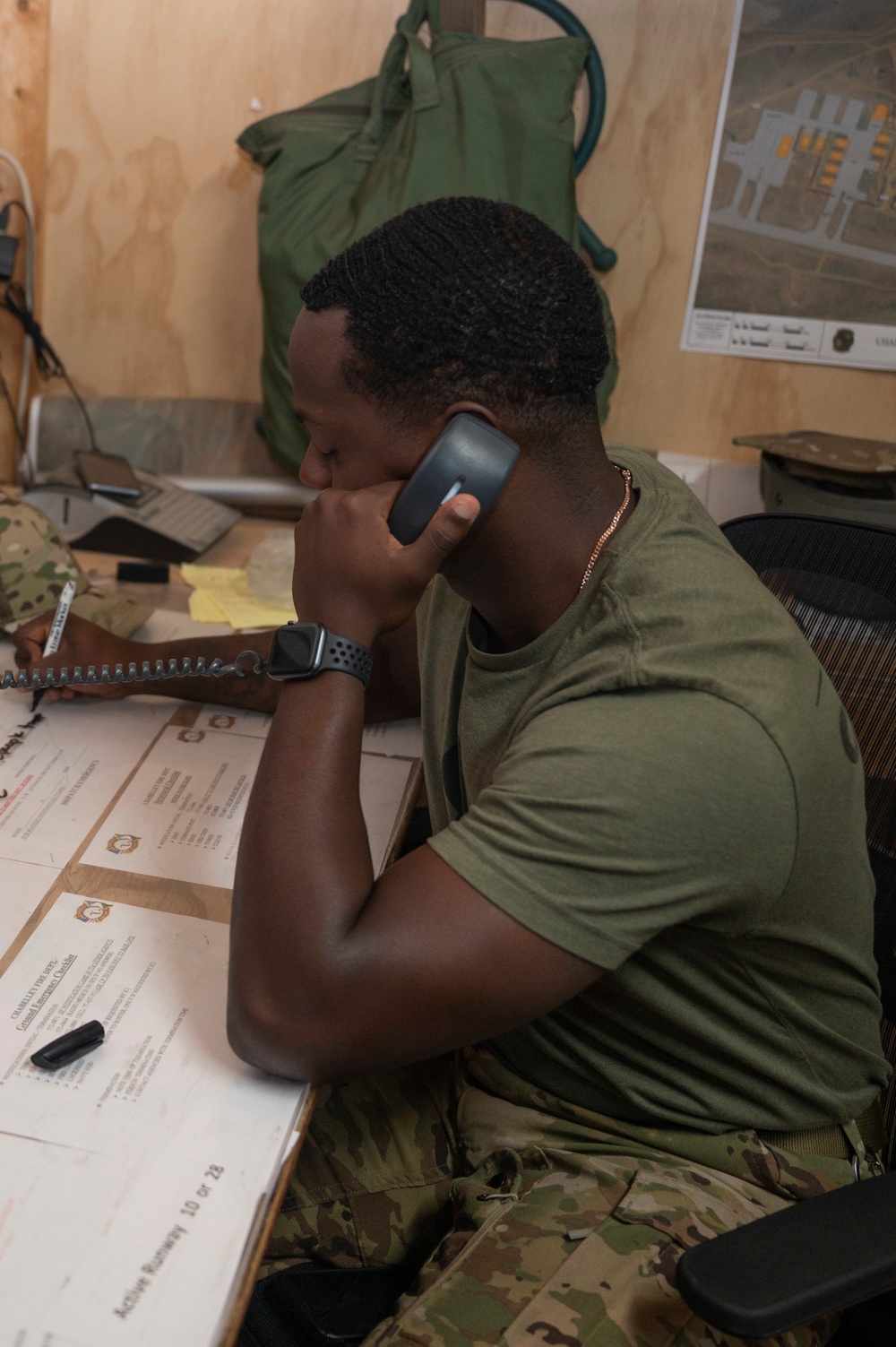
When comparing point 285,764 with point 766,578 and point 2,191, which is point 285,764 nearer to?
point 766,578

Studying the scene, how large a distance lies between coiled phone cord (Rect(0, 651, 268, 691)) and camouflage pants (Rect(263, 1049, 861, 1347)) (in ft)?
1.46

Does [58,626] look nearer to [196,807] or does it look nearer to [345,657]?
[196,807]

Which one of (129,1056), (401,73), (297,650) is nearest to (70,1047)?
(129,1056)

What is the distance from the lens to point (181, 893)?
0.93 m

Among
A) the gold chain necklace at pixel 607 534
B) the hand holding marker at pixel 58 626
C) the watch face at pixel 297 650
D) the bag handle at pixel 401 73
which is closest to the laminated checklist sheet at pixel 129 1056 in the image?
the hand holding marker at pixel 58 626

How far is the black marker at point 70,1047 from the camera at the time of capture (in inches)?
28.9

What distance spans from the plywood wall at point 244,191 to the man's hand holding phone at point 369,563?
4.33 feet

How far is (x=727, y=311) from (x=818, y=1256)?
1682 mm

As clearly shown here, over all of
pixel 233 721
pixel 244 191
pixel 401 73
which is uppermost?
pixel 401 73

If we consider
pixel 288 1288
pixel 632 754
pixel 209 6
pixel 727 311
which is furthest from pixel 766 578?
pixel 209 6

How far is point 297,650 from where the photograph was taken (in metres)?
0.84

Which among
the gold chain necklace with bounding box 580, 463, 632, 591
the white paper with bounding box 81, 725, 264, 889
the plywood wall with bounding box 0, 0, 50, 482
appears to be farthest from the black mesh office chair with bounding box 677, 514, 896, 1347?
the plywood wall with bounding box 0, 0, 50, 482

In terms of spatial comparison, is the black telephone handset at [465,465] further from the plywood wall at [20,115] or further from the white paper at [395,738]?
the plywood wall at [20,115]

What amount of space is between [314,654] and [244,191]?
4.85ft
